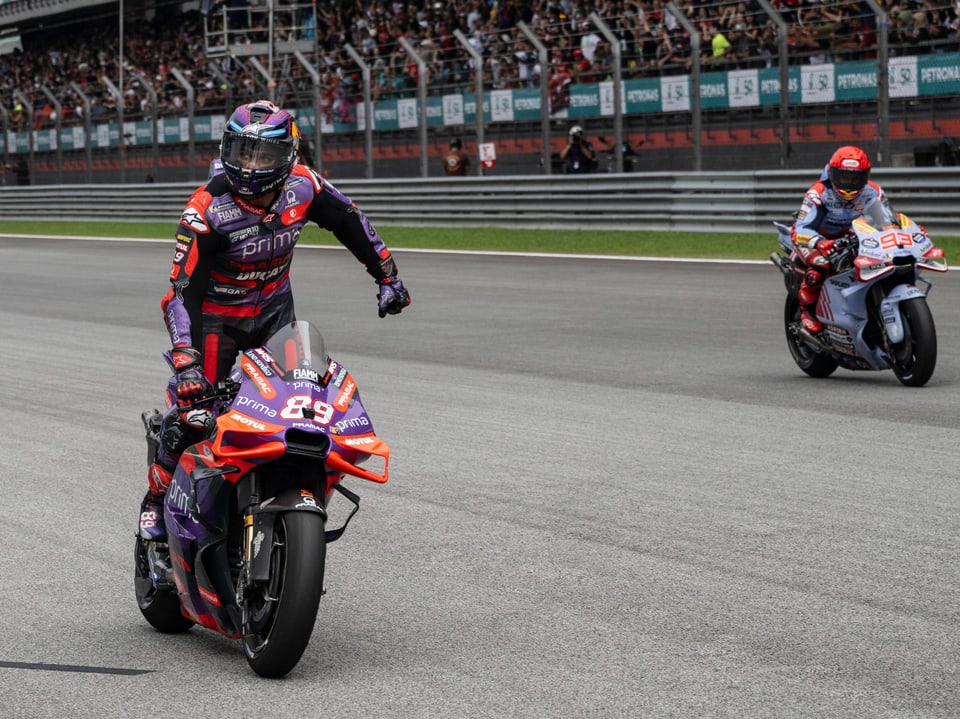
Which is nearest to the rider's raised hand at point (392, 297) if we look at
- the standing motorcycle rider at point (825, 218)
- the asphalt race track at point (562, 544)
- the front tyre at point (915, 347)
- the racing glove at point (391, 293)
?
the racing glove at point (391, 293)

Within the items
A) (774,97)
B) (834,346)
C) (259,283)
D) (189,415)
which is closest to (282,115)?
(259,283)

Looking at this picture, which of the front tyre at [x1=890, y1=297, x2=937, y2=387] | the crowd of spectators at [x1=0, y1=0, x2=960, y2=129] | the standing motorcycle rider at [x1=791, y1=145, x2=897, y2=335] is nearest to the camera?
the front tyre at [x1=890, y1=297, x2=937, y2=387]

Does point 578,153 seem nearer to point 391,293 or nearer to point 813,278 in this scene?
point 813,278

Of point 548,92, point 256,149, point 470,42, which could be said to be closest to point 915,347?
point 256,149

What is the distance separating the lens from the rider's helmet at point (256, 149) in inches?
203

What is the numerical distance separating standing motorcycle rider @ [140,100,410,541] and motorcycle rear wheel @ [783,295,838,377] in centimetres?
583

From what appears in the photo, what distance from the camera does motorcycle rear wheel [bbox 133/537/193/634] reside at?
5137 millimetres

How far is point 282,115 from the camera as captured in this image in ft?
17.3

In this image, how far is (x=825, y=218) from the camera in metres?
10.9

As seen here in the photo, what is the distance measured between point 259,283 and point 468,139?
2108 cm

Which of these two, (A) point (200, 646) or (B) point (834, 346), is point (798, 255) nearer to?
(B) point (834, 346)

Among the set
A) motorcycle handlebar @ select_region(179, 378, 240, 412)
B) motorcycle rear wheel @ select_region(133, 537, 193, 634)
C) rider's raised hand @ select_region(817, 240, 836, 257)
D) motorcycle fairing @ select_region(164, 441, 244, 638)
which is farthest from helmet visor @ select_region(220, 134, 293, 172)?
rider's raised hand @ select_region(817, 240, 836, 257)

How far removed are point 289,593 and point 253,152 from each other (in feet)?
5.15

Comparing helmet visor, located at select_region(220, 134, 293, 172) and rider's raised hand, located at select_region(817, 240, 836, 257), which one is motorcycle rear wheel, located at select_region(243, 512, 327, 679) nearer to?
helmet visor, located at select_region(220, 134, 293, 172)
